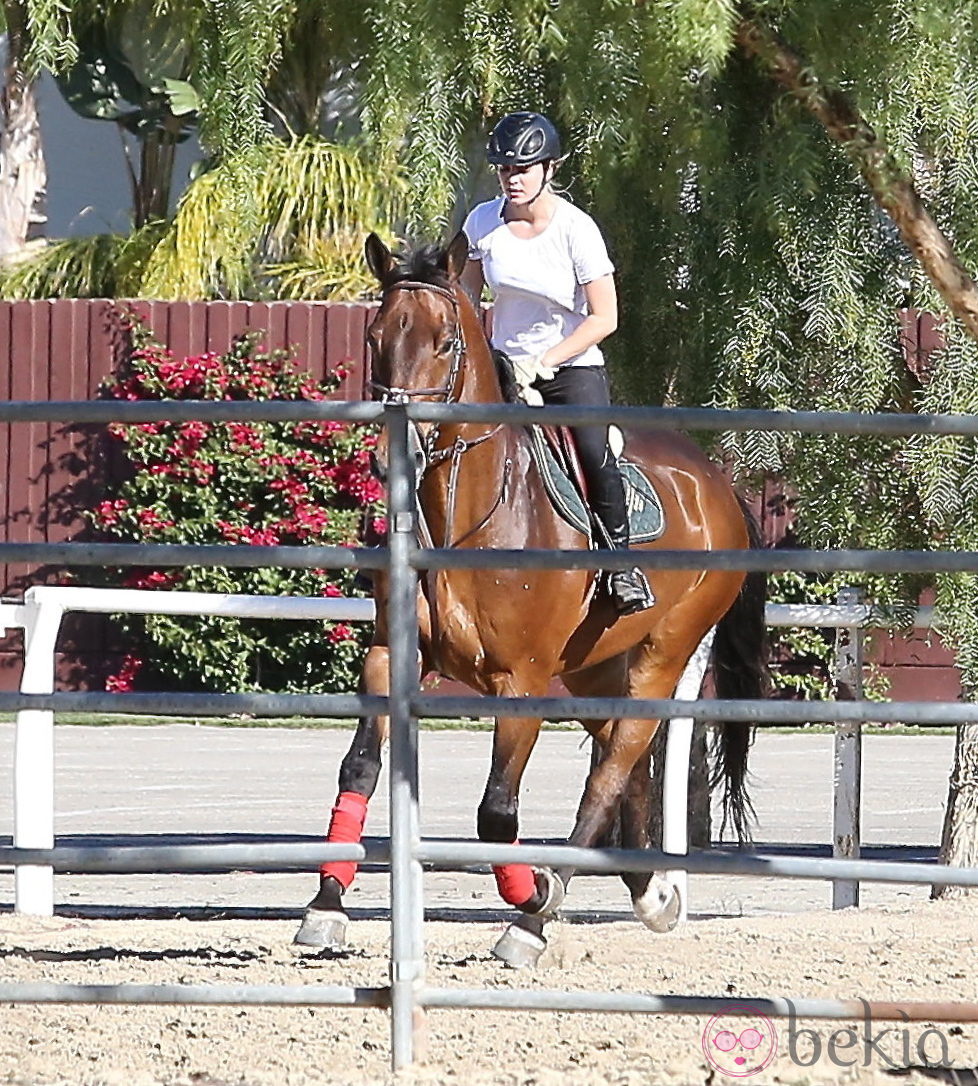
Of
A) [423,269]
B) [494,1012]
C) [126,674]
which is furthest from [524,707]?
[126,674]

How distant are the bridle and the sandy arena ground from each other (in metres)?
1.53

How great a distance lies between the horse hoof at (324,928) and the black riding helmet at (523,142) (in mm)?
2633

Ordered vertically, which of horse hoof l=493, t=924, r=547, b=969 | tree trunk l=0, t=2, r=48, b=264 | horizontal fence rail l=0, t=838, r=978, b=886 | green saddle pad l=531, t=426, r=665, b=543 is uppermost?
tree trunk l=0, t=2, r=48, b=264

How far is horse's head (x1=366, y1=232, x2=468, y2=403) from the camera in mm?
6891

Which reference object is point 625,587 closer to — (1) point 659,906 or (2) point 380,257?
(1) point 659,906

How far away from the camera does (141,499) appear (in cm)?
1655

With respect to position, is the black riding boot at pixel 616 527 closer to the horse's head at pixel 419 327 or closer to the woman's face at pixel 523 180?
the horse's head at pixel 419 327

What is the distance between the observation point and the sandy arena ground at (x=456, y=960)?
211 inches

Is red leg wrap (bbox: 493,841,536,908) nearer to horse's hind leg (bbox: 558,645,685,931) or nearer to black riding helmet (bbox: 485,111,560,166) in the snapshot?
Answer: horse's hind leg (bbox: 558,645,685,931)

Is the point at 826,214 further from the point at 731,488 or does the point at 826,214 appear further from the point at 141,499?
the point at 141,499

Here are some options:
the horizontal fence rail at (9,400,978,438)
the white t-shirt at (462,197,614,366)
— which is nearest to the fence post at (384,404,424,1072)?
the horizontal fence rail at (9,400,978,438)

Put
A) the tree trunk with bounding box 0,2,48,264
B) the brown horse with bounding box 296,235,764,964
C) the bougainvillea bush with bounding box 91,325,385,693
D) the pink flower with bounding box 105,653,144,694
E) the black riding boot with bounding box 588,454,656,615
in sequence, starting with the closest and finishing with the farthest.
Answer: the brown horse with bounding box 296,235,764,964, the black riding boot with bounding box 588,454,656,615, the bougainvillea bush with bounding box 91,325,385,693, the pink flower with bounding box 105,653,144,694, the tree trunk with bounding box 0,2,48,264

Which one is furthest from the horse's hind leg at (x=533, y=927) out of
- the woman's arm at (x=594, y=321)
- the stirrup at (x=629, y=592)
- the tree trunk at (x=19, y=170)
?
the tree trunk at (x=19, y=170)

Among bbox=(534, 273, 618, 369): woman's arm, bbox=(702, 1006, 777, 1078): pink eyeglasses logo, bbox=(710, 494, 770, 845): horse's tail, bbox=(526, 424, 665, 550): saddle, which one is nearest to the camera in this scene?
bbox=(702, 1006, 777, 1078): pink eyeglasses logo
